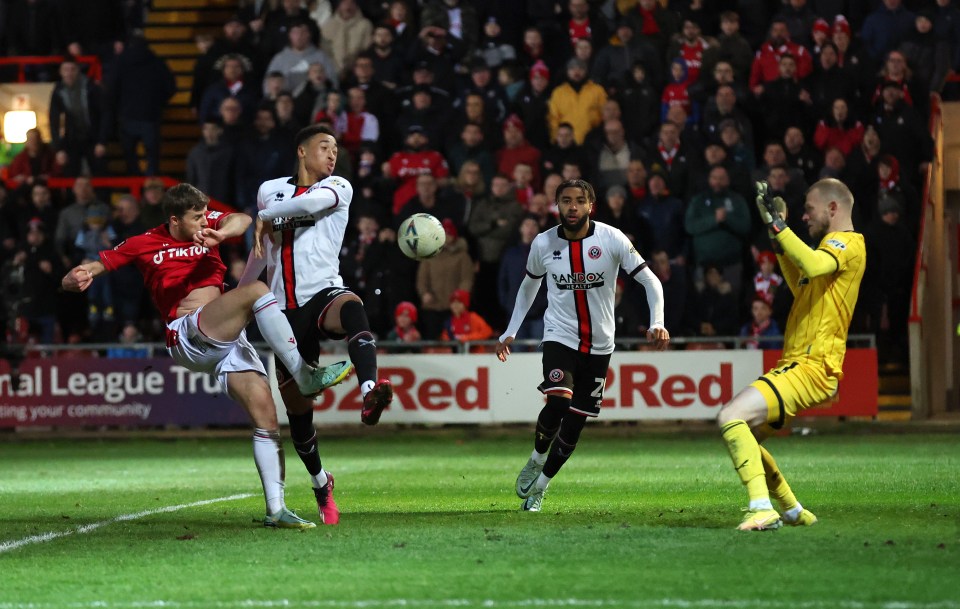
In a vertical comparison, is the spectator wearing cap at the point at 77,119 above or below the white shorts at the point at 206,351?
above

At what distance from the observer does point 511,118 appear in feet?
69.0

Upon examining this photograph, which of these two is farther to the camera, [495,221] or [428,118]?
[428,118]

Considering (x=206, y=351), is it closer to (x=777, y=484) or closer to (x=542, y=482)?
(x=542, y=482)

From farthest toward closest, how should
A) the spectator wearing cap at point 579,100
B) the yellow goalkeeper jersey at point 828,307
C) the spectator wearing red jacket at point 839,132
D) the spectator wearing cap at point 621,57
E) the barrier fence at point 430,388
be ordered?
1. the spectator wearing cap at point 621,57
2. the spectator wearing cap at point 579,100
3. the spectator wearing red jacket at point 839,132
4. the barrier fence at point 430,388
5. the yellow goalkeeper jersey at point 828,307

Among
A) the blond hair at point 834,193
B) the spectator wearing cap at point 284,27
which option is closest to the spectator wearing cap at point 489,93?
the spectator wearing cap at point 284,27

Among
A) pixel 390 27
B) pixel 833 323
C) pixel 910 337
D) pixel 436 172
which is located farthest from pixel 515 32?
pixel 833 323

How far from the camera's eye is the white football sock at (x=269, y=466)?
971 centimetres

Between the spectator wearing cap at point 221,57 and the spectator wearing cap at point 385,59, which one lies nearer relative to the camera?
the spectator wearing cap at point 385,59

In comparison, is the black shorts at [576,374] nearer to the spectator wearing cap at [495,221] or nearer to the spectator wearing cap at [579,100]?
the spectator wearing cap at [495,221]

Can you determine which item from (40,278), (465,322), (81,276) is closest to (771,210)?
(81,276)

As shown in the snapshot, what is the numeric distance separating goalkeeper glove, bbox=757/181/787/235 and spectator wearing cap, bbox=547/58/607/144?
1246 centimetres

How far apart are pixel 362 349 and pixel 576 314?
6.26 feet

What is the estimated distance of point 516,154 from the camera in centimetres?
2084

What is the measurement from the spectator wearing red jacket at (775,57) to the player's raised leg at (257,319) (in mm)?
12598
